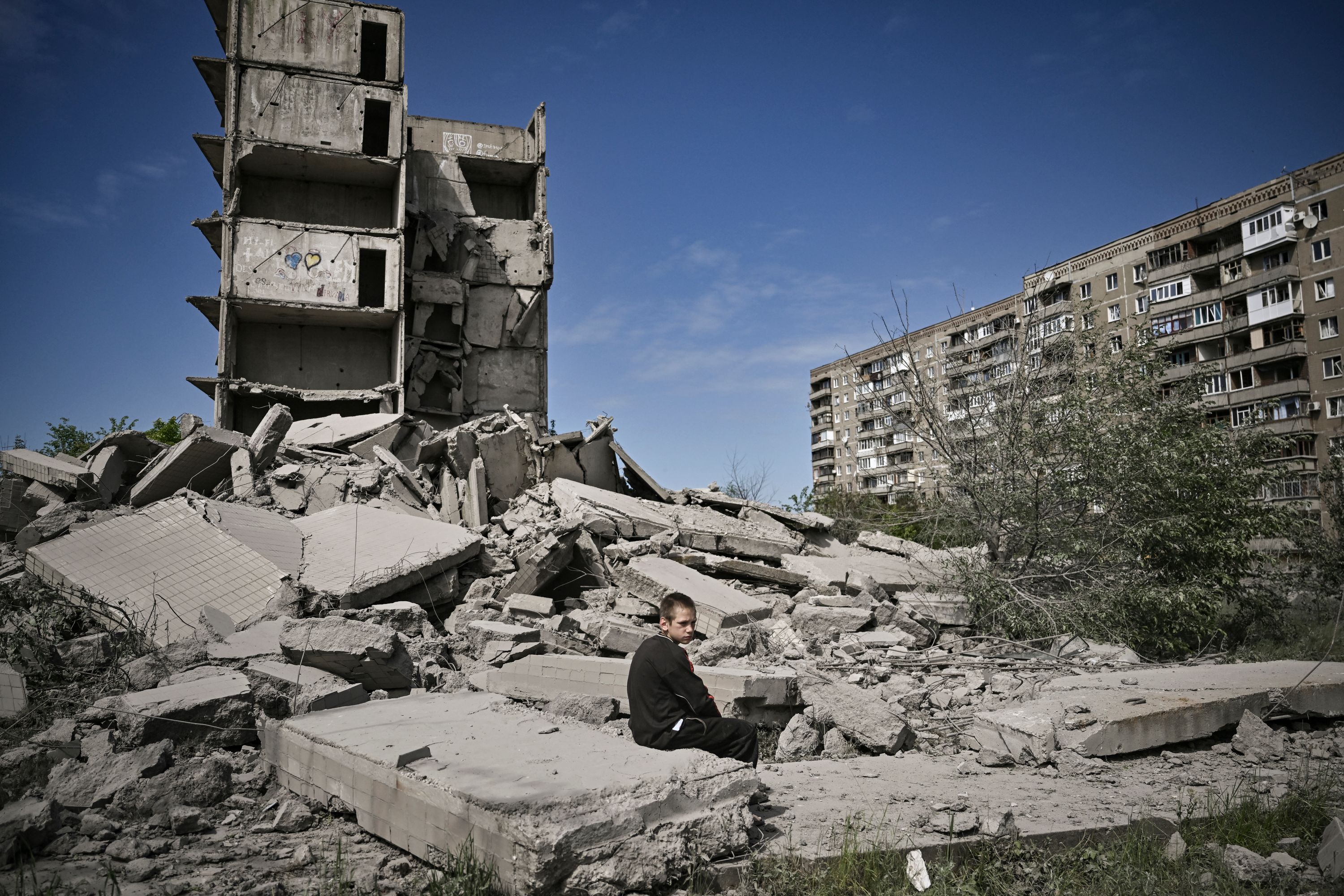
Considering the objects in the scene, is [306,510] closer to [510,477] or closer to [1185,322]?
[510,477]

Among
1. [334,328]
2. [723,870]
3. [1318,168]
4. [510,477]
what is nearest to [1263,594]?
[510,477]

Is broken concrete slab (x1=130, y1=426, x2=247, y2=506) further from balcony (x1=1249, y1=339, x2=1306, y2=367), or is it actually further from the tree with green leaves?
balcony (x1=1249, y1=339, x2=1306, y2=367)

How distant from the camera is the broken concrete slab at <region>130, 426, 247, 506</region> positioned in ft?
32.7

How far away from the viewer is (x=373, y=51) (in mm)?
19828

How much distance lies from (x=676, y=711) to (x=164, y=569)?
5.76 meters

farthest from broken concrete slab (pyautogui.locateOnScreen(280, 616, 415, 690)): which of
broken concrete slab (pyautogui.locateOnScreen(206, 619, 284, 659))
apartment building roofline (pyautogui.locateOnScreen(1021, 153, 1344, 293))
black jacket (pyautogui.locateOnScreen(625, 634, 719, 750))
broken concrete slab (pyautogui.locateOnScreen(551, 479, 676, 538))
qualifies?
apartment building roofline (pyautogui.locateOnScreen(1021, 153, 1344, 293))


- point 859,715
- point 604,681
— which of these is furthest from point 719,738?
point 604,681

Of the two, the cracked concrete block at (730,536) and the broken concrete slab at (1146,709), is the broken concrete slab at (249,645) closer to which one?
the broken concrete slab at (1146,709)

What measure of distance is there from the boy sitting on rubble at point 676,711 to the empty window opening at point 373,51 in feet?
61.7

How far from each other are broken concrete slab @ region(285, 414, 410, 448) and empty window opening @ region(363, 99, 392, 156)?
26.9 ft

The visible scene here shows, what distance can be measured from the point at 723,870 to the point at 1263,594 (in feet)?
40.8

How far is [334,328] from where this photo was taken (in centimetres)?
1909

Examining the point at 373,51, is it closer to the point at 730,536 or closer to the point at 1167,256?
the point at 730,536

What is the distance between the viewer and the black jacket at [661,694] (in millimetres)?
4059
